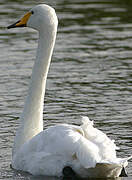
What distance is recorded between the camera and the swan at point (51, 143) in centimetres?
894

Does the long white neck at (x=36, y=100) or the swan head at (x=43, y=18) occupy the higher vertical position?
the swan head at (x=43, y=18)

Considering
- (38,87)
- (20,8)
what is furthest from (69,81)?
(20,8)

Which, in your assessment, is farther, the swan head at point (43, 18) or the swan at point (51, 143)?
the swan head at point (43, 18)

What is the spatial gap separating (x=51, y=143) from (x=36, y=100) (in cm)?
123

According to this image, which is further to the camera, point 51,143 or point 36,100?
point 36,100

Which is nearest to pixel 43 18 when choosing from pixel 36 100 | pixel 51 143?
pixel 36 100

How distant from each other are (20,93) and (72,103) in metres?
1.39

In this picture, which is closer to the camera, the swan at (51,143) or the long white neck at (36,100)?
the swan at (51,143)

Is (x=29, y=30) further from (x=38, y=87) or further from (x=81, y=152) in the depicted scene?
(x=81, y=152)

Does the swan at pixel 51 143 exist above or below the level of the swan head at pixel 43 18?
below

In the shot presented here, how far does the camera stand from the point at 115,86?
14.8m

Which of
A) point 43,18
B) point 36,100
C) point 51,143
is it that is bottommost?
point 51,143

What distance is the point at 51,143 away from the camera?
9258 millimetres

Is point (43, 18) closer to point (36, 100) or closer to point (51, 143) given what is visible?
point (36, 100)
